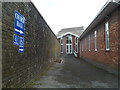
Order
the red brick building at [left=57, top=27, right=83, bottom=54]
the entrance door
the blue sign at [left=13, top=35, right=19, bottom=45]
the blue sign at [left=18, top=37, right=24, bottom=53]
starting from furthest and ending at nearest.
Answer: the entrance door, the red brick building at [left=57, top=27, right=83, bottom=54], the blue sign at [left=18, top=37, right=24, bottom=53], the blue sign at [left=13, top=35, right=19, bottom=45]

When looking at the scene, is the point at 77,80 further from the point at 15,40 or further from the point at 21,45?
the point at 15,40

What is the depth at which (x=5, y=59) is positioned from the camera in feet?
8.53

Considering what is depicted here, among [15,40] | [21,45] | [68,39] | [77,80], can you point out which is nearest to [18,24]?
[15,40]

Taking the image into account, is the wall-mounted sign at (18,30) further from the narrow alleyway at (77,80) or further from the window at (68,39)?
the window at (68,39)

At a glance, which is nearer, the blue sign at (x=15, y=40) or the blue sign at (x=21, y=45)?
the blue sign at (x=15, y=40)

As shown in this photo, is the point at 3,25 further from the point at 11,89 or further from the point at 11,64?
the point at 11,89

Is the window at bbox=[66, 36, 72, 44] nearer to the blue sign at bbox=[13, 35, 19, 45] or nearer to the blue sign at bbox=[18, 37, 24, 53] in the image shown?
the blue sign at bbox=[18, 37, 24, 53]

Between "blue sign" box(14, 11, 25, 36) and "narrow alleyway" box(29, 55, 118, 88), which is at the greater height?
"blue sign" box(14, 11, 25, 36)

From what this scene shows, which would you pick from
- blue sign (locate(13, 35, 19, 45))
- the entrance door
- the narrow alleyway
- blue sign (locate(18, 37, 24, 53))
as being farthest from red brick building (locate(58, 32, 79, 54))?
blue sign (locate(13, 35, 19, 45))

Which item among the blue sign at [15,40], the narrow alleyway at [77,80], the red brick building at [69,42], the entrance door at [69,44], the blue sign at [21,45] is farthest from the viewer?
the entrance door at [69,44]

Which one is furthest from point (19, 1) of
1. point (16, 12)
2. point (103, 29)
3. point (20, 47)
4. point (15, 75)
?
point (103, 29)

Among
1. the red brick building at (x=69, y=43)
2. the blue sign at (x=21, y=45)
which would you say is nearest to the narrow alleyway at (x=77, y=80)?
the blue sign at (x=21, y=45)

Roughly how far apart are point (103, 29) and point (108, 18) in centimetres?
118

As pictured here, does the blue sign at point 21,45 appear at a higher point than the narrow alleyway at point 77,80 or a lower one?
higher
